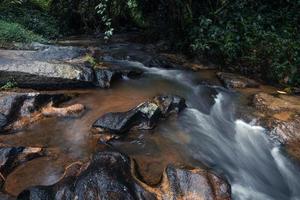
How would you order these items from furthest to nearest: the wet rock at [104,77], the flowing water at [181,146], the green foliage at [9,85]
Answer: the wet rock at [104,77], the green foliage at [9,85], the flowing water at [181,146]

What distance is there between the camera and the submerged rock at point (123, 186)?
364 centimetres

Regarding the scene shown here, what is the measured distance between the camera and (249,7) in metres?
9.37

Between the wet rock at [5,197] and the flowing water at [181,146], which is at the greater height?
the flowing water at [181,146]

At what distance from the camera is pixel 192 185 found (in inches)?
154

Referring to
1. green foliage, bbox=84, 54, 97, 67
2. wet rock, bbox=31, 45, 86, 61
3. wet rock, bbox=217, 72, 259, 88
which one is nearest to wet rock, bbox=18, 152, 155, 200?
green foliage, bbox=84, 54, 97, 67

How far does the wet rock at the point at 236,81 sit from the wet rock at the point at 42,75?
300 cm

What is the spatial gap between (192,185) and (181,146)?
3.48ft

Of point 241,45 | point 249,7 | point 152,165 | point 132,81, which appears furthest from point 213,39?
point 152,165

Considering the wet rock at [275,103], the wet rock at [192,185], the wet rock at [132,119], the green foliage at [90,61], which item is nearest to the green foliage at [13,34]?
the green foliage at [90,61]

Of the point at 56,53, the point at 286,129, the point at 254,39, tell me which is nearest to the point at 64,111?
the point at 56,53

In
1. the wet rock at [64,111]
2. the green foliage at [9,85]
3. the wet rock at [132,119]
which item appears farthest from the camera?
the green foliage at [9,85]

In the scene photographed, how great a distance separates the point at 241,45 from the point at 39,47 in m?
4.92

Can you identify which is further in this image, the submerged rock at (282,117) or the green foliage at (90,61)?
the green foliage at (90,61)

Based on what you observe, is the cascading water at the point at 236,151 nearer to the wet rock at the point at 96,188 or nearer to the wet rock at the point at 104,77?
the wet rock at the point at 96,188
